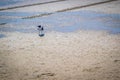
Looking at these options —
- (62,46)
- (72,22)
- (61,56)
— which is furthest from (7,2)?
(61,56)

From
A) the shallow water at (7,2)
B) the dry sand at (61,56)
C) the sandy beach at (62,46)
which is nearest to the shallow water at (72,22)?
the sandy beach at (62,46)

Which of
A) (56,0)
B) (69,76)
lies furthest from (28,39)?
(56,0)

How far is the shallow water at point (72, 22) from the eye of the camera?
7.52m

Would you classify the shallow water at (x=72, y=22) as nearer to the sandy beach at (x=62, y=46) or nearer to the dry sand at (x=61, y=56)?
the sandy beach at (x=62, y=46)

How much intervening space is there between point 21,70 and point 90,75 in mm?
1510

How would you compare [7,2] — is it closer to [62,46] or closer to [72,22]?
[72,22]

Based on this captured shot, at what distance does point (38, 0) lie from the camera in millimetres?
14289

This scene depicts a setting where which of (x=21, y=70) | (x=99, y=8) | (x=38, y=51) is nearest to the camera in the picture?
(x=21, y=70)

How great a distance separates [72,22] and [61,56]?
10.8 feet

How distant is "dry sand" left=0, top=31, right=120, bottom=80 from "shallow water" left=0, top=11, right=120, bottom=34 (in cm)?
60

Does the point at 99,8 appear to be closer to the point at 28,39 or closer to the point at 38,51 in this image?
the point at 28,39

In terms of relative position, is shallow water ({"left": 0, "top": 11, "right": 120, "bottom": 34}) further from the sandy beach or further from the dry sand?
the dry sand

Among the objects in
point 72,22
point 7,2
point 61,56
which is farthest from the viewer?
point 7,2

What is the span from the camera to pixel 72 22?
8336 millimetres
